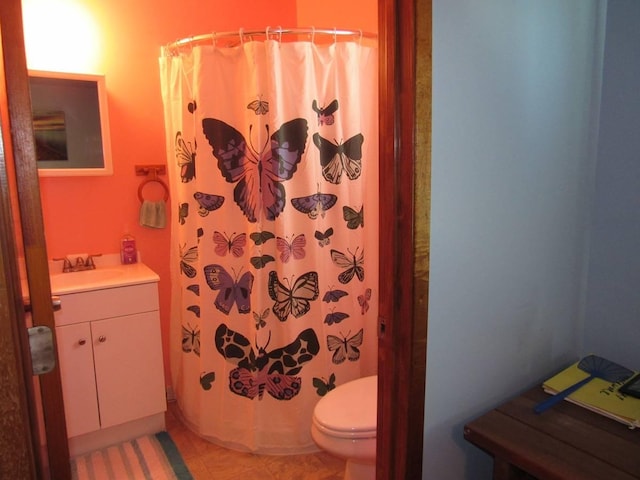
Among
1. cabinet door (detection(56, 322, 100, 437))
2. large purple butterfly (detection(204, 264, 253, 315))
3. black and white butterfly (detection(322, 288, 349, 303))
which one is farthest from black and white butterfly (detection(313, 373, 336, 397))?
cabinet door (detection(56, 322, 100, 437))

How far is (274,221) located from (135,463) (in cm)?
138

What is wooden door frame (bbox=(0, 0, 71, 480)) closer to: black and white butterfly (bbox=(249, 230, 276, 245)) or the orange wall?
black and white butterfly (bbox=(249, 230, 276, 245))

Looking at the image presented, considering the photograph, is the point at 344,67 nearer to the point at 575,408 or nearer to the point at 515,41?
the point at 515,41

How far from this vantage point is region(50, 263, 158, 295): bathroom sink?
1991 millimetres

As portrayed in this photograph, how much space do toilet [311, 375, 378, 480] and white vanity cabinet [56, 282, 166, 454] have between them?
103 cm

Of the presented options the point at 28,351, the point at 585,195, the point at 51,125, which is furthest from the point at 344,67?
the point at 28,351

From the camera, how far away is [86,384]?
2029 millimetres

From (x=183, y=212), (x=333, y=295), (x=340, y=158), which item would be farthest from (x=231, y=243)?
(x=340, y=158)

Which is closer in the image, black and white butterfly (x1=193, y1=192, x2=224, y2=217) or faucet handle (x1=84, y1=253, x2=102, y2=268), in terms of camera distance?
black and white butterfly (x1=193, y1=192, x2=224, y2=217)

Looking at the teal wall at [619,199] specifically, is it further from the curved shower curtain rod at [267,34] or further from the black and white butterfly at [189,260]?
the black and white butterfly at [189,260]

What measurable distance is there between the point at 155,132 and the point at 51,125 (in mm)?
518

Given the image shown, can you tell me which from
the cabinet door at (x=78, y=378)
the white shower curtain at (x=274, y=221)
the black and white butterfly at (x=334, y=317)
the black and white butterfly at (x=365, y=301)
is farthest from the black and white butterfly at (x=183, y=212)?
the black and white butterfly at (x=365, y=301)

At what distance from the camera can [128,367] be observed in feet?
6.98

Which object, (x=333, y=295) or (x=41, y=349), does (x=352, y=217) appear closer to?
(x=333, y=295)
